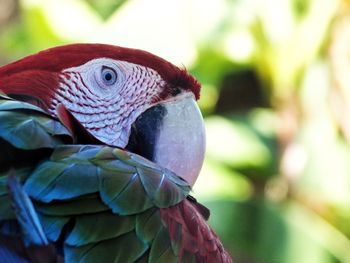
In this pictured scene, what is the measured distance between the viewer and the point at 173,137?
147cm

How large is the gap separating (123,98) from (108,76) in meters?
0.05

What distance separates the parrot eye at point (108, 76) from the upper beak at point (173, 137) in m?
0.08

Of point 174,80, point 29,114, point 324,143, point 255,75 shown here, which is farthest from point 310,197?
point 29,114

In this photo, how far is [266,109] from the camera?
179 inches

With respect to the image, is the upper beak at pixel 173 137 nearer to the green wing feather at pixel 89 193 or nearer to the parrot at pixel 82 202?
the parrot at pixel 82 202

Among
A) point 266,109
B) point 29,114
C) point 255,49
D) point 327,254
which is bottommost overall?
point 327,254

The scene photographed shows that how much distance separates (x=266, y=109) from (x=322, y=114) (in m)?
0.72

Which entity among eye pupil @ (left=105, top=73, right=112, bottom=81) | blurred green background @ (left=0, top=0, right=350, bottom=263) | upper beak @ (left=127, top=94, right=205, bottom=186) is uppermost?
eye pupil @ (left=105, top=73, right=112, bottom=81)

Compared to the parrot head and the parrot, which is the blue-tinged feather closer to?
the parrot

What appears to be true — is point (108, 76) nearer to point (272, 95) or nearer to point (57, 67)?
point (57, 67)

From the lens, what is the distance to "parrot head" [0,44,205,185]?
1460 millimetres

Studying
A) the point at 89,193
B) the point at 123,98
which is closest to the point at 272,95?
the point at 123,98

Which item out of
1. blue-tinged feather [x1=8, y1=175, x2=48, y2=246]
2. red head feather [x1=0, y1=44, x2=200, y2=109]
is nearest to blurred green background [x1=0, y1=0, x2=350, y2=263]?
red head feather [x1=0, y1=44, x2=200, y2=109]

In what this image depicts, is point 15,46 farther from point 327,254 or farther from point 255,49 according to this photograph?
point 327,254
